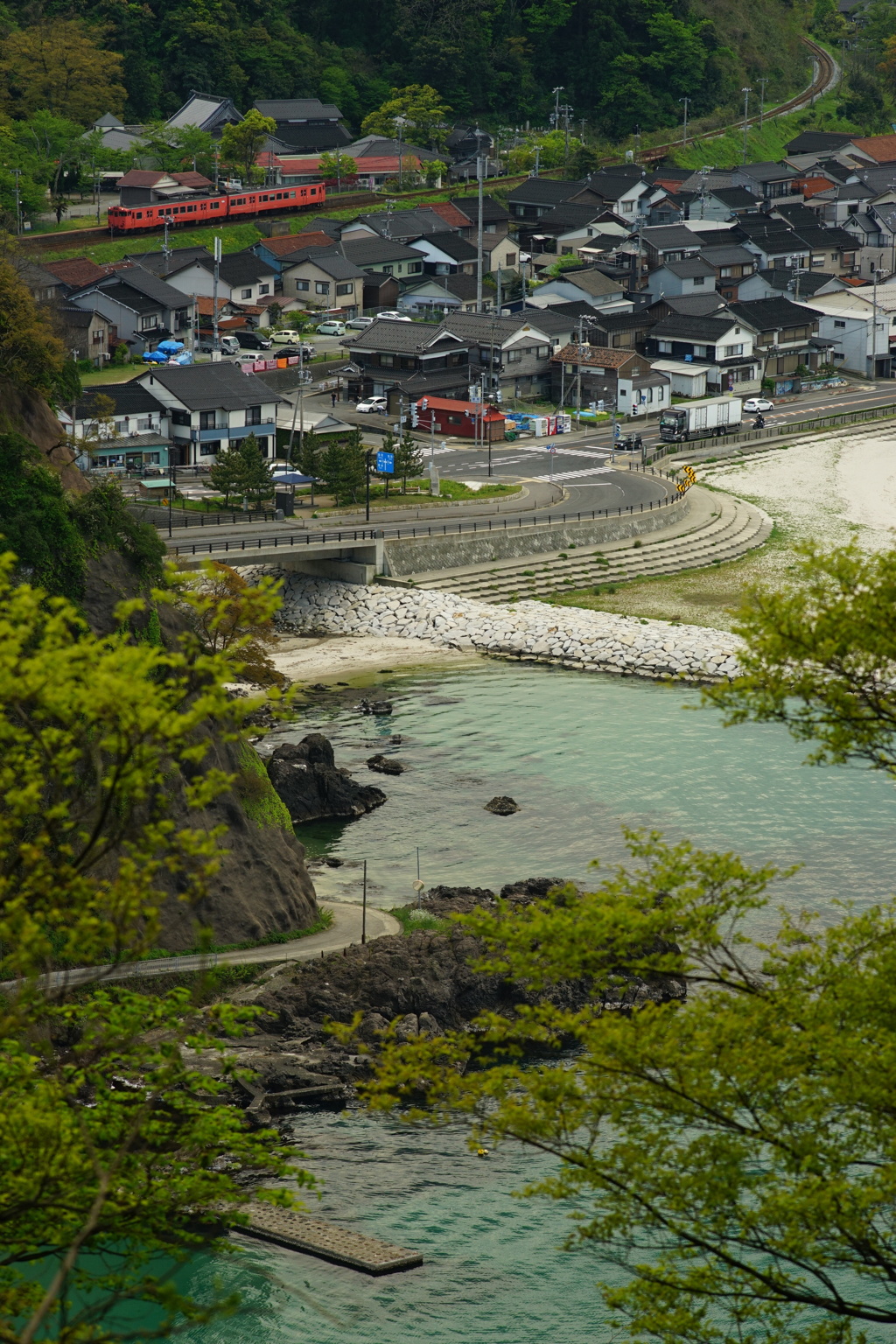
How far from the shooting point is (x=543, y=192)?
387ft

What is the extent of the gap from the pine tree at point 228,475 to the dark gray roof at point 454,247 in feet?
145

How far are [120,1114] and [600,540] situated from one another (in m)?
52.2

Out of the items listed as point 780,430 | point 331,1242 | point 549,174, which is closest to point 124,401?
point 780,430

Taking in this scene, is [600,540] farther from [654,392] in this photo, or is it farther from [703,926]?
[703,926]

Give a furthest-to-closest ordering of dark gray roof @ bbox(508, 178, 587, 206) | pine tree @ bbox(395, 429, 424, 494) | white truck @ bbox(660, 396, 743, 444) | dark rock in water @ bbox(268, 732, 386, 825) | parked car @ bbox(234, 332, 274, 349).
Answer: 1. dark gray roof @ bbox(508, 178, 587, 206)
2. parked car @ bbox(234, 332, 274, 349)
3. white truck @ bbox(660, 396, 743, 444)
4. pine tree @ bbox(395, 429, 424, 494)
5. dark rock in water @ bbox(268, 732, 386, 825)

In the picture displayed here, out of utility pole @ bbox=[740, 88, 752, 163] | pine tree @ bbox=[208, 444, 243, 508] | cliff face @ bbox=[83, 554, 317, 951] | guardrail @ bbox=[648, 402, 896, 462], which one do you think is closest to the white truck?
guardrail @ bbox=[648, 402, 896, 462]

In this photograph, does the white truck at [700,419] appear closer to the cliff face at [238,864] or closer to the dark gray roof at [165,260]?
the dark gray roof at [165,260]

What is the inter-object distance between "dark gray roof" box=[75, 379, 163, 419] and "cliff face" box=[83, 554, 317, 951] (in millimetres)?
35775

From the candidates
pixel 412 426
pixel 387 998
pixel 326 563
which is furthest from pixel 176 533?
pixel 387 998

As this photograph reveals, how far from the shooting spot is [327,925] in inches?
1395

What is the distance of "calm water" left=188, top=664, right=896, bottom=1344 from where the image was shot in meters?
23.6

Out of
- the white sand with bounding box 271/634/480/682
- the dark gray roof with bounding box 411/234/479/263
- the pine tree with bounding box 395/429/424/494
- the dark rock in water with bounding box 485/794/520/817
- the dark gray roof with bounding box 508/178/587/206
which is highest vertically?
the dark gray roof with bounding box 508/178/587/206

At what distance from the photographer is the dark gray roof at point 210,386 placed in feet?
233

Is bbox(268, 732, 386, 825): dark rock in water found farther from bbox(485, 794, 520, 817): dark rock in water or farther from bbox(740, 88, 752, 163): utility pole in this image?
bbox(740, 88, 752, 163): utility pole
